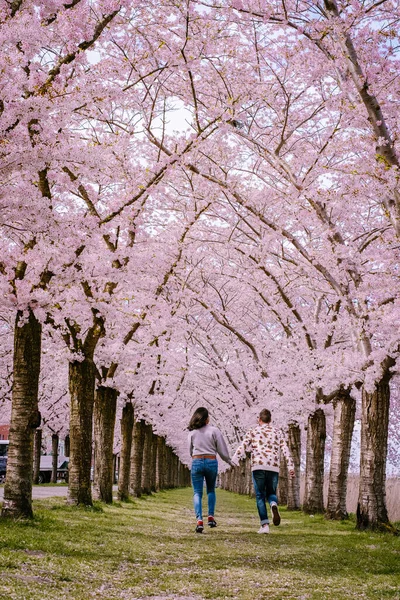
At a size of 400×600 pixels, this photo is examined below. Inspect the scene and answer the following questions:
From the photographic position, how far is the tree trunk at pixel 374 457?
1369cm

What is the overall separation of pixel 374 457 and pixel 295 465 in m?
11.9

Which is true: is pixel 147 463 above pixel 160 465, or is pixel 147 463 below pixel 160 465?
above

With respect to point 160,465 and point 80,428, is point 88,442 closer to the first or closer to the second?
point 80,428

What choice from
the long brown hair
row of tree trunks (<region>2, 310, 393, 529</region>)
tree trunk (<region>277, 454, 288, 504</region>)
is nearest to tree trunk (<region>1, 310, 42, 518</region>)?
row of tree trunks (<region>2, 310, 393, 529</region>)

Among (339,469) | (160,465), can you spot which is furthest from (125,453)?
(160,465)

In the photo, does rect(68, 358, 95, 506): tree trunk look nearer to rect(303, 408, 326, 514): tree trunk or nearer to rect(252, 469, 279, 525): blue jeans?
rect(252, 469, 279, 525): blue jeans

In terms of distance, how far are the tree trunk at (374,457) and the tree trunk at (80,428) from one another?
21.6 feet

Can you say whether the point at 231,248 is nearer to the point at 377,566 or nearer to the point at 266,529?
the point at 266,529

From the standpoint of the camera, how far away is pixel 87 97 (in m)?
9.84

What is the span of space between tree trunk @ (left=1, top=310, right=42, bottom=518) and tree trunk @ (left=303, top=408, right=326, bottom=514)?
38.5 ft

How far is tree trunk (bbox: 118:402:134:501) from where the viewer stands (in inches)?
901

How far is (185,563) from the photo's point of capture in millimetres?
8227

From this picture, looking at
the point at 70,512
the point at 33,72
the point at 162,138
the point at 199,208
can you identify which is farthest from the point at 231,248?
the point at 33,72

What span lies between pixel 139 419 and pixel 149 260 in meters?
10.6
